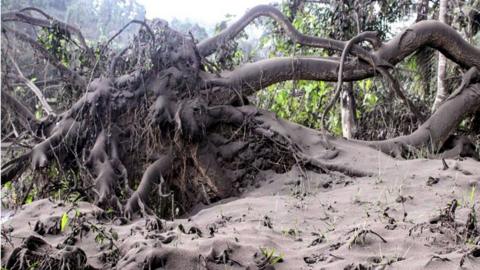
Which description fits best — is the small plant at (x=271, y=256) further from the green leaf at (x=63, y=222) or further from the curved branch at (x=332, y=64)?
the curved branch at (x=332, y=64)

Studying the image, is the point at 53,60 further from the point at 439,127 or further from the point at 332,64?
the point at 439,127

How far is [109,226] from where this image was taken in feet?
14.0

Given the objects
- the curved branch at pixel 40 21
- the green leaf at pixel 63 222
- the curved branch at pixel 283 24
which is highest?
the curved branch at pixel 40 21

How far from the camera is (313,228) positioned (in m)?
4.04

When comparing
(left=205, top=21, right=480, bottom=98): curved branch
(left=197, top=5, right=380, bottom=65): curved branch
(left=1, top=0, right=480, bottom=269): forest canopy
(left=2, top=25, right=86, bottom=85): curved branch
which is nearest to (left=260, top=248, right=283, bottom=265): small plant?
(left=1, top=0, right=480, bottom=269): forest canopy

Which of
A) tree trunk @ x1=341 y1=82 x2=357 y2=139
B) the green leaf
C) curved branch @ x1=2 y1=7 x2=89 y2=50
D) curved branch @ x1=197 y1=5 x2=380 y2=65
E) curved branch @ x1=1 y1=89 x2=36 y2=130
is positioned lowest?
tree trunk @ x1=341 y1=82 x2=357 y2=139

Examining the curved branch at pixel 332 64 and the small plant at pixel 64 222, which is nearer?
the small plant at pixel 64 222

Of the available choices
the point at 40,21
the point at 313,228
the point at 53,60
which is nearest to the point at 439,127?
the point at 313,228

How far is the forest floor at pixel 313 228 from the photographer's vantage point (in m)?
3.14

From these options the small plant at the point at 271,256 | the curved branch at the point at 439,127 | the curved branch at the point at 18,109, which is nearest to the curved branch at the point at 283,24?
the curved branch at the point at 439,127

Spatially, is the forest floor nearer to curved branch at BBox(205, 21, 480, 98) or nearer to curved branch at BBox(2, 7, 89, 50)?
curved branch at BBox(205, 21, 480, 98)

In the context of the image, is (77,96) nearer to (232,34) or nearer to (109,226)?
(232,34)

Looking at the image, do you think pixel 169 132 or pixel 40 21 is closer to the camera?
pixel 169 132

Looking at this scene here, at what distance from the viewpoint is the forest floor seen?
314cm
